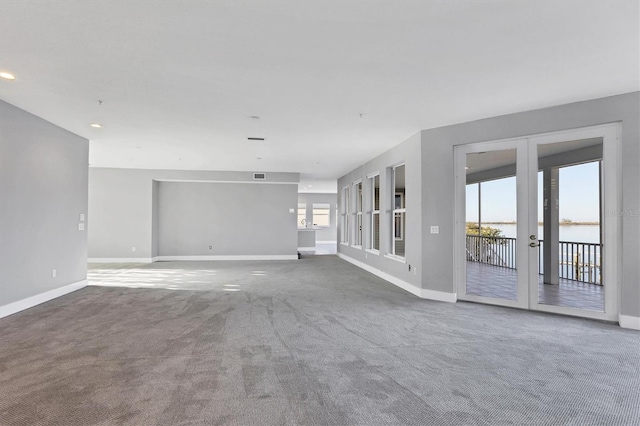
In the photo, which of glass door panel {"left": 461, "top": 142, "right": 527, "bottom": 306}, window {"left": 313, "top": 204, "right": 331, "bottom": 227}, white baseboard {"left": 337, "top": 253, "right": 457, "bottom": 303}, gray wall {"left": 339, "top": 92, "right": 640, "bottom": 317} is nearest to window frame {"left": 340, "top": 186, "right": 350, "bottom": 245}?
white baseboard {"left": 337, "top": 253, "right": 457, "bottom": 303}

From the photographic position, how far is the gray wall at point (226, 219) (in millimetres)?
10320

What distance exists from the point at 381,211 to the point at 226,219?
5212 mm

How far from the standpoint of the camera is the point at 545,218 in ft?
15.6

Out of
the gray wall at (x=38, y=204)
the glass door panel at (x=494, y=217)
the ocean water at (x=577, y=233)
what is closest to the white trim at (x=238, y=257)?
the gray wall at (x=38, y=204)

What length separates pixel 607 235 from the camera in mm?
4207

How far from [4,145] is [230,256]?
22.1 feet

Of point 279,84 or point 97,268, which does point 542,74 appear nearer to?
point 279,84

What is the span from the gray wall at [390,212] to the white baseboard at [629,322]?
2.45 m

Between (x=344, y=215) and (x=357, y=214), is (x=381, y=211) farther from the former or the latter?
(x=344, y=215)

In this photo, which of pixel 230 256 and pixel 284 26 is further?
pixel 230 256

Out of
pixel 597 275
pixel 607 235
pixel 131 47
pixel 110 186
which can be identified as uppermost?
pixel 131 47

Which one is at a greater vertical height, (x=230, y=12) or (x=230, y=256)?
(x=230, y=12)

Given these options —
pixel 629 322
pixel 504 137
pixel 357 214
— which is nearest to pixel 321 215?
pixel 357 214

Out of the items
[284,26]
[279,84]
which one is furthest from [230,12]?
[279,84]
